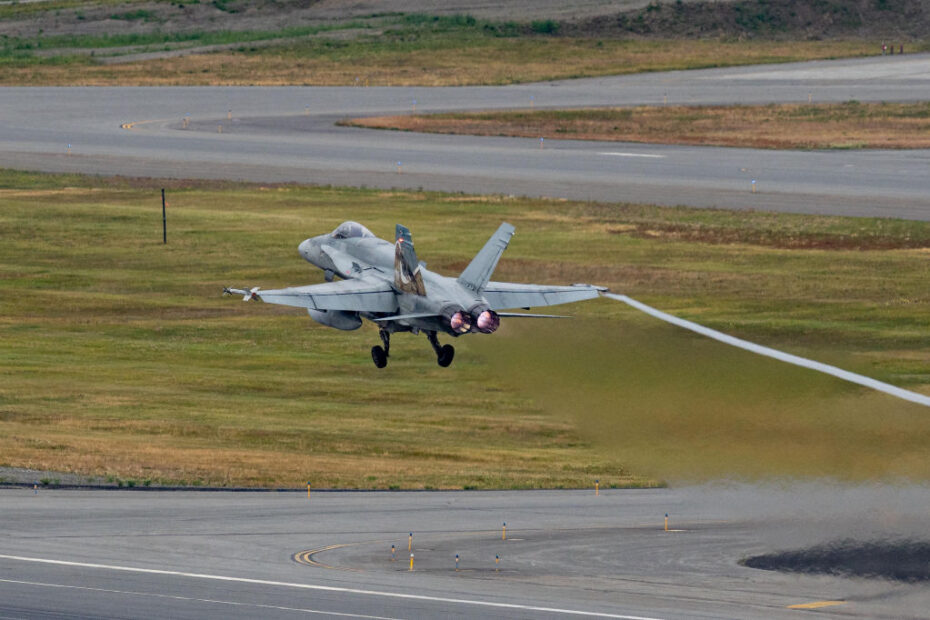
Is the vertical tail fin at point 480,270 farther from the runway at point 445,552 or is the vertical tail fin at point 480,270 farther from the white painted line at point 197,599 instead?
the white painted line at point 197,599

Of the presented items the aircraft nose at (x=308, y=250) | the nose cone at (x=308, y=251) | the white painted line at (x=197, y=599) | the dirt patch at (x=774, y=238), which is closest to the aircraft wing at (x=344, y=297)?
the nose cone at (x=308, y=251)

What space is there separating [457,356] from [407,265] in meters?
20.3

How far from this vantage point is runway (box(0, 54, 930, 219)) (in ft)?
370

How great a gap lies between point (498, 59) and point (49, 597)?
140344 mm

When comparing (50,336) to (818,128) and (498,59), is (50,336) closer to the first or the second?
(818,128)

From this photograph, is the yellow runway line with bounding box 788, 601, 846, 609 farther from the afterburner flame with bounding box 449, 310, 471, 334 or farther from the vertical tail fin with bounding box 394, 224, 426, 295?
the vertical tail fin with bounding box 394, 224, 426, 295

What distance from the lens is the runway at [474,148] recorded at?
11262 cm

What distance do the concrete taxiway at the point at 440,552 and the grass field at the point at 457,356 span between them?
216cm

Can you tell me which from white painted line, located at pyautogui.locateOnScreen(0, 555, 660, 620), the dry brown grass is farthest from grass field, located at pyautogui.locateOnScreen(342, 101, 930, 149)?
white painted line, located at pyautogui.locateOnScreen(0, 555, 660, 620)

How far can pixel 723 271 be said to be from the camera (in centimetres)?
8894

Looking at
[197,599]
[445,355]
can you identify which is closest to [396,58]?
[445,355]

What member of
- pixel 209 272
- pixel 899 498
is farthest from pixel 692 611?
pixel 209 272

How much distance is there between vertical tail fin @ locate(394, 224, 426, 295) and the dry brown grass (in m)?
113

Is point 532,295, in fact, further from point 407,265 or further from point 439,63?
point 439,63
